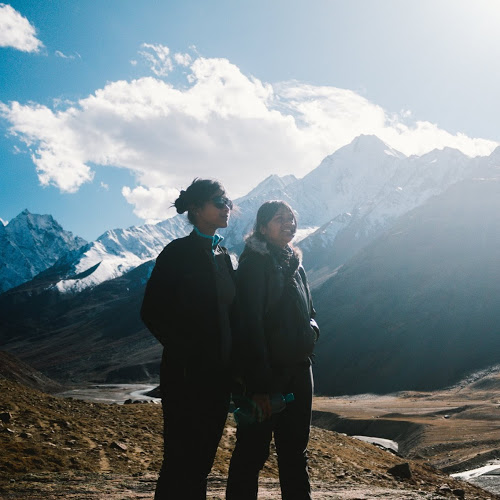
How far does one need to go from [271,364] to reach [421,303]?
125m

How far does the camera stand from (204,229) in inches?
160

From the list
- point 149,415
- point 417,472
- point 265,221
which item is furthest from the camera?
point 149,415

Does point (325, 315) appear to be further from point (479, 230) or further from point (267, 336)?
point (267, 336)

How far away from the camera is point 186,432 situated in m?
3.52

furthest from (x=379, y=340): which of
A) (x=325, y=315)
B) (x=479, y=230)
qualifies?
(x=479, y=230)

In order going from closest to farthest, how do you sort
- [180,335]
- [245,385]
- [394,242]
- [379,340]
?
[180,335] → [245,385] → [379,340] → [394,242]

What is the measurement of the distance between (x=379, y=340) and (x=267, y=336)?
11542 centimetres

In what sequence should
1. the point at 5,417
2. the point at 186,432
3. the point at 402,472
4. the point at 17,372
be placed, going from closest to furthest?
the point at 186,432 < the point at 5,417 < the point at 402,472 < the point at 17,372

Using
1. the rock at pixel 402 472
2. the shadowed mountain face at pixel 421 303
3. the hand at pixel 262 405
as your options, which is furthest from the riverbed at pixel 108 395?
the hand at pixel 262 405

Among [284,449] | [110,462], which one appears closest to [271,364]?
[284,449]

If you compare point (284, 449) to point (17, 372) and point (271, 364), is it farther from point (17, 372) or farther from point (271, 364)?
point (17, 372)

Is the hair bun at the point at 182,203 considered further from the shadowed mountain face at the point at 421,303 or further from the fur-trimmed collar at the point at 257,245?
the shadowed mountain face at the point at 421,303

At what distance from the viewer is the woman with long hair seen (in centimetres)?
394

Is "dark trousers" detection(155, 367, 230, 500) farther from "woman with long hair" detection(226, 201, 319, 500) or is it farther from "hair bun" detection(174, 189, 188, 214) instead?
"hair bun" detection(174, 189, 188, 214)
